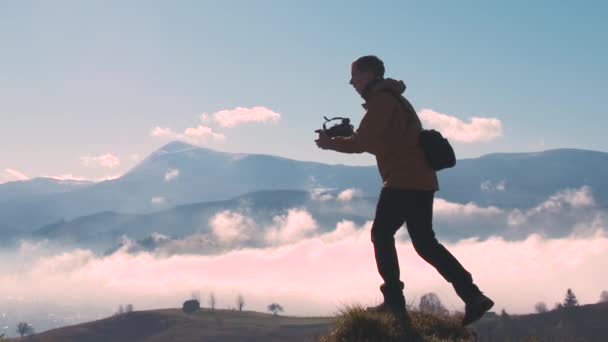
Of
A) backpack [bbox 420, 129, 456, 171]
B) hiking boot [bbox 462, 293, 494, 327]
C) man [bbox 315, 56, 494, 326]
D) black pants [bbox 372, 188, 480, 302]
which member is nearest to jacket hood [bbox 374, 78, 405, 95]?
man [bbox 315, 56, 494, 326]

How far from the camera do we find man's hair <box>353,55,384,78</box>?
8.02 metres

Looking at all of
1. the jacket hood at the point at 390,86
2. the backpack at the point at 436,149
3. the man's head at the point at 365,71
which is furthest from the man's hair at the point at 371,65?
the backpack at the point at 436,149

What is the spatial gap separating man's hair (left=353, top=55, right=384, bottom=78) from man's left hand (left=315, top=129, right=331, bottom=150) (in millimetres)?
974

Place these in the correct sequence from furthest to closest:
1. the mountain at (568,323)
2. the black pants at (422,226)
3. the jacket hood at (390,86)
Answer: the mountain at (568,323) → the jacket hood at (390,86) → the black pants at (422,226)

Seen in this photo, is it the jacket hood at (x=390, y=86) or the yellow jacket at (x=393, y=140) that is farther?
the jacket hood at (x=390, y=86)

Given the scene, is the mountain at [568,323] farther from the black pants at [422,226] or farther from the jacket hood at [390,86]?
the jacket hood at [390,86]

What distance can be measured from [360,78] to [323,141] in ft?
3.12

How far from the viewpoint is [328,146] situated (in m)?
8.00

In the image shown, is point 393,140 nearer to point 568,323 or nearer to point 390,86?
point 390,86

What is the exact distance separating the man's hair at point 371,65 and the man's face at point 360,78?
0.15ft

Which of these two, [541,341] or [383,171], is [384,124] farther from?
[541,341]

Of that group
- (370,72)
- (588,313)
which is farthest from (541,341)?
(588,313)

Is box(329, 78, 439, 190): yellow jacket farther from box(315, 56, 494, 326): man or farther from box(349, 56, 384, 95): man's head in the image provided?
box(349, 56, 384, 95): man's head

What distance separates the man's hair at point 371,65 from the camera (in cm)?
802
